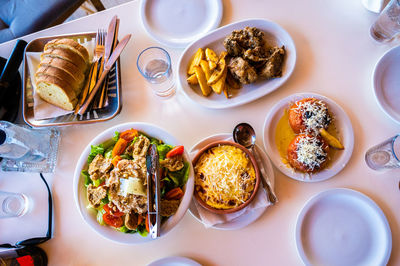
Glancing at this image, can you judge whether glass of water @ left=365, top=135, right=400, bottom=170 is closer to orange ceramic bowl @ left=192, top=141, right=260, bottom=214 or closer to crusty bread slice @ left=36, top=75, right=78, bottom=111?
orange ceramic bowl @ left=192, top=141, right=260, bottom=214

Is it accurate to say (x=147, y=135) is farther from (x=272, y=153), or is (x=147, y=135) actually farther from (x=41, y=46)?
(x=41, y=46)

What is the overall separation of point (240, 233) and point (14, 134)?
1.21 m

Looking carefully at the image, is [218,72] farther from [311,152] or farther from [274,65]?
[311,152]

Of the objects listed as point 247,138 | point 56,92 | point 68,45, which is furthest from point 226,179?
point 68,45

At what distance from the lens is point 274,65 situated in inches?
53.3

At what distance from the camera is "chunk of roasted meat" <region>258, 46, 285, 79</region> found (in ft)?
4.41

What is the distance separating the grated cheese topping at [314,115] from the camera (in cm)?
126

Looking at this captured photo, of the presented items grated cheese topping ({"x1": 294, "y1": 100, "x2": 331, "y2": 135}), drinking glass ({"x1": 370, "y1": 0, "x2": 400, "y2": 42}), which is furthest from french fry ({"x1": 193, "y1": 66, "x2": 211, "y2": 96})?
drinking glass ({"x1": 370, "y1": 0, "x2": 400, "y2": 42})

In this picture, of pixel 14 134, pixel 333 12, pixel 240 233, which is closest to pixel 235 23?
pixel 333 12

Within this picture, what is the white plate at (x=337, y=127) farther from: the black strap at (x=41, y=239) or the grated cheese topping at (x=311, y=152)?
the black strap at (x=41, y=239)

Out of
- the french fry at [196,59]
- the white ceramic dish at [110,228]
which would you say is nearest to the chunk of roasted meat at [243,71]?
the french fry at [196,59]

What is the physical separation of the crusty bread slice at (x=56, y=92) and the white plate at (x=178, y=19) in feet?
1.80

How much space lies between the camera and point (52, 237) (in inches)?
55.1

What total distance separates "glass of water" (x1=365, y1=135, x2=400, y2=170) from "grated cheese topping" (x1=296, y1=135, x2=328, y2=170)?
26cm
